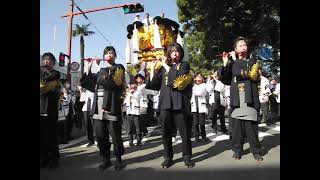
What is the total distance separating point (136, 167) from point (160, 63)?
1.61 m

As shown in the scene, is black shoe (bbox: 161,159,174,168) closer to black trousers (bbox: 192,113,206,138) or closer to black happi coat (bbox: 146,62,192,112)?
black happi coat (bbox: 146,62,192,112)

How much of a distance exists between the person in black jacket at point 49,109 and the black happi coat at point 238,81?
8.65 feet

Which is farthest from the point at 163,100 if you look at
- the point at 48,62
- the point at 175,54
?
the point at 48,62

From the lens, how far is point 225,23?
17.8 m

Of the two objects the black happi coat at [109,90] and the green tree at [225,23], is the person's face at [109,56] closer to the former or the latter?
the black happi coat at [109,90]

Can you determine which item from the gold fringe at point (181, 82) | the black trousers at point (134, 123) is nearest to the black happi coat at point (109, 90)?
the gold fringe at point (181, 82)

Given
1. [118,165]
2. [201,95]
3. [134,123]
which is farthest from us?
[201,95]

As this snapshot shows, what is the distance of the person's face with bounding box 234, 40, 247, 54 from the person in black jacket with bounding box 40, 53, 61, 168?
2.83 metres

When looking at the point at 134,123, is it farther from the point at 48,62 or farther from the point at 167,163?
the point at 48,62

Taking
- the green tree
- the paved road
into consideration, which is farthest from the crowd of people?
the green tree

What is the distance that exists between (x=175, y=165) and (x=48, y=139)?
79.0 inches

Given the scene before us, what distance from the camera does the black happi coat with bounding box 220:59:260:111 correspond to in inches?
235

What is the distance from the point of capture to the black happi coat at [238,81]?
5.98 m
